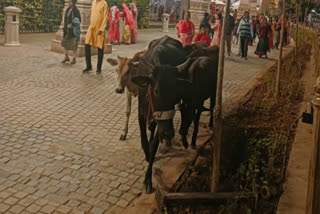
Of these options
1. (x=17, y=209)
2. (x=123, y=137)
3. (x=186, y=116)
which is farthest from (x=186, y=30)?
(x=17, y=209)

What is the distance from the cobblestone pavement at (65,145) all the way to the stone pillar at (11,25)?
4.56 m

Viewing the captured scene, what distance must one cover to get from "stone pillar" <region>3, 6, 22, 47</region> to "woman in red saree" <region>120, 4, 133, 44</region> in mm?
5059

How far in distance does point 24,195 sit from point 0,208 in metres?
0.32

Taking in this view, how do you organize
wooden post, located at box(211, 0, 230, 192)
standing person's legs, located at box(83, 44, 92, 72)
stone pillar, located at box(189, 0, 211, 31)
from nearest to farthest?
1. wooden post, located at box(211, 0, 230, 192)
2. standing person's legs, located at box(83, 44, 92, 72)
3. stone pillar, located at box(189, 0, 211, 31)

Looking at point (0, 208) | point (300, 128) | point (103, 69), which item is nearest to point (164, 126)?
point (0, 208)

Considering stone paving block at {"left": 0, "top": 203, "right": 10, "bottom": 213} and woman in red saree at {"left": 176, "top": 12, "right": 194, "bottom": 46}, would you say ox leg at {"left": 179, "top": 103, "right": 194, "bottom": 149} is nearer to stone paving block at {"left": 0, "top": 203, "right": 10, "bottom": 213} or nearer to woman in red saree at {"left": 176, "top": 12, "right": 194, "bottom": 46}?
stone paving block at {"left": 0, "top": 203, "right": 10, "bottom": 213}

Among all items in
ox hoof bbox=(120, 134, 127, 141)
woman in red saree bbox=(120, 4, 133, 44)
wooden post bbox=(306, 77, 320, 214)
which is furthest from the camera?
woman in red saree bbox=(120, 4, 133, 44)

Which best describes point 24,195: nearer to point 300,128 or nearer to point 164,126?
point 164,126

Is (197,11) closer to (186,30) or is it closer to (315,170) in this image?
(186,30)

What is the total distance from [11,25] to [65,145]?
397 inches

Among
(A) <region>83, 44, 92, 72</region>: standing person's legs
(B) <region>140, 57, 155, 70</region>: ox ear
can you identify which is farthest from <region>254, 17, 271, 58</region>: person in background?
(B) <region>140, 57, 155, 70</region>: ox ear

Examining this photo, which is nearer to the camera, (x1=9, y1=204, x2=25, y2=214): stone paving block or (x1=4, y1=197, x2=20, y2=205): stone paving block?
(x1=9, y1=204, x2=25, y2=214): stone paving block

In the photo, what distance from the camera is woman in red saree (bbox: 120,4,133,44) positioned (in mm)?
17859

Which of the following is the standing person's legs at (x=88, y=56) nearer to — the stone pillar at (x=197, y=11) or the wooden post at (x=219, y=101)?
the wooden post at (x=219, y=101)
